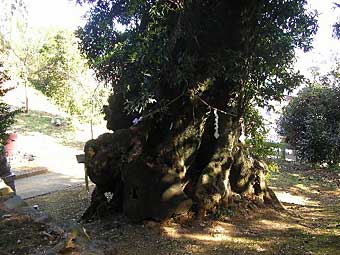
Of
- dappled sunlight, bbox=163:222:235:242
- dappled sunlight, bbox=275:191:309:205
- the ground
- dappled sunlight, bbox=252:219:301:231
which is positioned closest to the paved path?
the ground

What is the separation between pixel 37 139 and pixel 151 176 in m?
13.0

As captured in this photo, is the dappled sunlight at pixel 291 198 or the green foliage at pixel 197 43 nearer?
the green foliage at pixel 197 43

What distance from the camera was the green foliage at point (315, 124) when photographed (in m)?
10.7

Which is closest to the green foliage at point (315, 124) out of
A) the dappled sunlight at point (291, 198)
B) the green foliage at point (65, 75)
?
the dappled sunlight at point (291, 198)

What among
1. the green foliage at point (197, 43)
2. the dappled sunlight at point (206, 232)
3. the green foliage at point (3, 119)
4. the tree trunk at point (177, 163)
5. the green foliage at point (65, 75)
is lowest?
the dappled sunlight at point (206, 232)

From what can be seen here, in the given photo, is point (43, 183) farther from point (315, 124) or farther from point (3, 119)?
point (315, 124)

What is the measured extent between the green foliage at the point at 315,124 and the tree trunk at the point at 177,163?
543 cm

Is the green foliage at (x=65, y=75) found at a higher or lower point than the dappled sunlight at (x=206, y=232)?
higher

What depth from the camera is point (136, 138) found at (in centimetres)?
573

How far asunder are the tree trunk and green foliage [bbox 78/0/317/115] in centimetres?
33

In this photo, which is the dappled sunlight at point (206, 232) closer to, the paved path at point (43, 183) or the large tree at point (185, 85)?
the large tree at point (185, 85)

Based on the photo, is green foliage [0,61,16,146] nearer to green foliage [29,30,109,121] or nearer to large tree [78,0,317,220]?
large tree [78,0,317,220]

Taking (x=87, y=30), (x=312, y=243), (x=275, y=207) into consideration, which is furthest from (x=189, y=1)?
(x=275, y=207)

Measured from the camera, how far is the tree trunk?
5152mm
